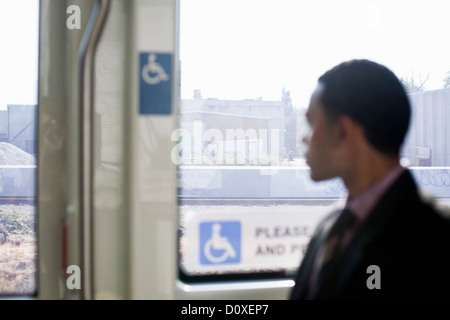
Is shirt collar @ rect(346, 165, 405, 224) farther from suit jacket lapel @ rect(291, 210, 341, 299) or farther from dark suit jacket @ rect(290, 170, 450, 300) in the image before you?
suit jacket lapel @ rect(291, 210, 341, 299)

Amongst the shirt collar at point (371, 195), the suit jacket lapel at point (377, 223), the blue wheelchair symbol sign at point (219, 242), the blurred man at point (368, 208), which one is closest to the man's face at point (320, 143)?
the blurred man at point (368, 208)

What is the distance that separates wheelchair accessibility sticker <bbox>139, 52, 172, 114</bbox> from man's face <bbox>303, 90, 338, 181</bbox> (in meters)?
0.55

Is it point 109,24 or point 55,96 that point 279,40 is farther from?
point 55,96

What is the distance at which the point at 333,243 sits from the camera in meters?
1.56

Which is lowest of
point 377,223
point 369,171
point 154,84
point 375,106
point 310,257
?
point 310,257

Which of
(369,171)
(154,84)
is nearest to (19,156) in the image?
(154,84)

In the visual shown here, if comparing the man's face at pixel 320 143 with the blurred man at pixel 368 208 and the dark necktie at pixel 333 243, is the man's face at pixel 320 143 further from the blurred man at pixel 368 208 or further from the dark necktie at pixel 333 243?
the dark necktie at pixel 333 243

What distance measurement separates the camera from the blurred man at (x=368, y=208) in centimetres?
133

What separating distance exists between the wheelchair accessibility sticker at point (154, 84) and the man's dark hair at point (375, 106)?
617 millimetres

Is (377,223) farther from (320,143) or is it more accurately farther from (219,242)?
(219,242)

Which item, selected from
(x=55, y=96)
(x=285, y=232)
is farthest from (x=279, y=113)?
(x=55, y=96)

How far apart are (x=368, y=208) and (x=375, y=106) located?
34 centimetres

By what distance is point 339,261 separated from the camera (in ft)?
4.75
